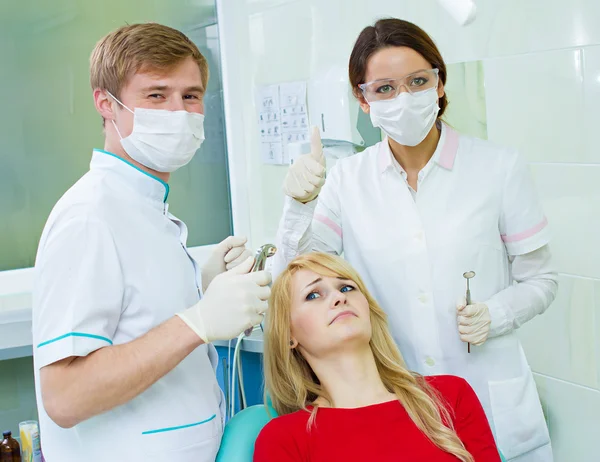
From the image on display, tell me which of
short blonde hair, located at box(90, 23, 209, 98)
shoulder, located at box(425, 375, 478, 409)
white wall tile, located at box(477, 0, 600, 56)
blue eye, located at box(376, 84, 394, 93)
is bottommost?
shoulder, located at box(425, 375, 478, 409)

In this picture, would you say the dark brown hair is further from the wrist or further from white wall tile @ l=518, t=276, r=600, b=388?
the wrist

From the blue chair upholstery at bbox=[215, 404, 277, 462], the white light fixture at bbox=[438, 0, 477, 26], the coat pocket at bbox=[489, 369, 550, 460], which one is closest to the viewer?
the blue chair upholstery at bbox=[215, 404, 277, 462]

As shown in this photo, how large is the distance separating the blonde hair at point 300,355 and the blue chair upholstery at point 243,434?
63 mm

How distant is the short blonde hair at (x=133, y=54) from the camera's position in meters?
1.37

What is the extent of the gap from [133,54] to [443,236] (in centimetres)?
85

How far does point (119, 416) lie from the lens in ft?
4.33

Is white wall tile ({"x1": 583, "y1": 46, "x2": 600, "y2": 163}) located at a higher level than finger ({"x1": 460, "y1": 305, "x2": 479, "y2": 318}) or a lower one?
higher

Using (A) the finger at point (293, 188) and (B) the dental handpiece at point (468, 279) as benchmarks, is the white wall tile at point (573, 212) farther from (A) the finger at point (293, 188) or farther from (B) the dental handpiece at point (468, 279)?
(A) the finger at point (293, 188)

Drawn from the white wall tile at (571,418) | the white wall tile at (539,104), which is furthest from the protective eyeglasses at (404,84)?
the white wall tile at (571,418)

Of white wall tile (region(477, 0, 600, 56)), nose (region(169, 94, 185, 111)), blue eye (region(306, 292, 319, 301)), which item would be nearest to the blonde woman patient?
blue eye (region(306, 292, 319, 301))

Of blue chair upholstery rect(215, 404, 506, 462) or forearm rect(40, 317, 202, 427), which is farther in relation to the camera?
blue chair upholstery rect(215, 404, 506, 462)

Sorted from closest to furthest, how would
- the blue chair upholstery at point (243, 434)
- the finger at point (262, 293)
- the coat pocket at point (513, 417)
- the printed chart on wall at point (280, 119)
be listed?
the finger at point (262, 293)
the blue chair upholstery at point (243, 434)
the coat pocket at point (513, 417)
the printed chart on wall at point (280, 119)

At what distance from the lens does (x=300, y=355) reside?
1.82 metres

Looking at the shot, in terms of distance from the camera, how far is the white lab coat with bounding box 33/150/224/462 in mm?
1213
